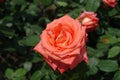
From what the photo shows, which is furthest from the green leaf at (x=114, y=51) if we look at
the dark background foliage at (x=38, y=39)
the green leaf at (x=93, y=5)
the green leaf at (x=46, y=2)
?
the green leaf at (x=46, y=2)

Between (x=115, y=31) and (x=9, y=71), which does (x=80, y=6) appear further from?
(x=9, y=71)

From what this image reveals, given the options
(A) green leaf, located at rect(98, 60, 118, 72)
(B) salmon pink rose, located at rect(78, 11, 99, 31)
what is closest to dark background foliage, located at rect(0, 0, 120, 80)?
(A) green leaf, located at rect(98, 60, 118, 72)

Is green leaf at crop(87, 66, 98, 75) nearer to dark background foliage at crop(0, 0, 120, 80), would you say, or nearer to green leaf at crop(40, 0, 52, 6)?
dark background foliage at crop(0, 0, 120, 80)

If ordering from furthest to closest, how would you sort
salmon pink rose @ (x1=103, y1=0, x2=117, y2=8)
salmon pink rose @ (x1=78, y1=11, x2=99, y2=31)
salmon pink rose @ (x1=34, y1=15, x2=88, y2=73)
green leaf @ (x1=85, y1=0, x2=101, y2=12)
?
salmon pink rose @ (x1=103, y1=0, x2=117, y2=8) < green leaf @ (x1=85, y1=0, x2=101, y2=12) < salmon pink rose @ (x1=78, y1=11, x2=99, y2=31) < salmon pink rose @ (x1=34, y1=15, x2=88, y2=73)

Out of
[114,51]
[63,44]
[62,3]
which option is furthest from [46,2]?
[63,44]

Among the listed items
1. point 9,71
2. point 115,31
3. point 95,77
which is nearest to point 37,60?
point 9,71
